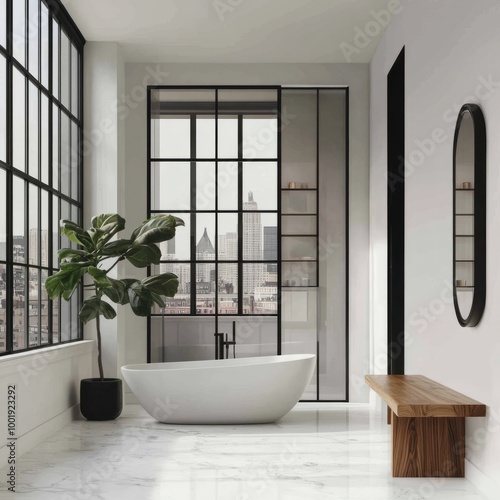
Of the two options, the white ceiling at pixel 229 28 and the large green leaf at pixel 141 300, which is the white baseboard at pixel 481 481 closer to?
the large green leaf at pixel 141 300

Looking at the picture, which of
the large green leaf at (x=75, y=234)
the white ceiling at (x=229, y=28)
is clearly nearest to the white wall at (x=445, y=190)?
the white ceiling at (x=229, y=28)

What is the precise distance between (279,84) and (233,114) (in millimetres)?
498

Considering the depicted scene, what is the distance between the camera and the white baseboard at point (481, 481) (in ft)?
10.8

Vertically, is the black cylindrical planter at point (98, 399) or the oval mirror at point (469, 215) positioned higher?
the oval mirror at point (469, 215)

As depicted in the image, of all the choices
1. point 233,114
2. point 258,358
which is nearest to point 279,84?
point 233,114

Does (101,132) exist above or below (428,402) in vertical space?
above

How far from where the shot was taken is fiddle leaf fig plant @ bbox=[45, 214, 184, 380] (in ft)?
17.8

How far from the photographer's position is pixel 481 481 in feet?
11.4

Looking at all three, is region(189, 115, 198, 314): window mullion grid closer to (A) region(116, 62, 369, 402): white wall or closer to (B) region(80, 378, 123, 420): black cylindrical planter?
(A) region(116, 62, 369, 402): white wall

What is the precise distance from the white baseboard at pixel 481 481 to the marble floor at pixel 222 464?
0.04 m

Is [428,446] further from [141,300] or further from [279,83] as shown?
[279,83]

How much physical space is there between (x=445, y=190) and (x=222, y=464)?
193cm

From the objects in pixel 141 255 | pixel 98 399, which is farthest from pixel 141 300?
pixel 98 399

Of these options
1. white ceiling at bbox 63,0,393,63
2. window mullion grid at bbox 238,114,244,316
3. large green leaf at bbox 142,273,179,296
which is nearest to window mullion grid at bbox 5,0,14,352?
white ceiling at bbox 63,0,393,63
